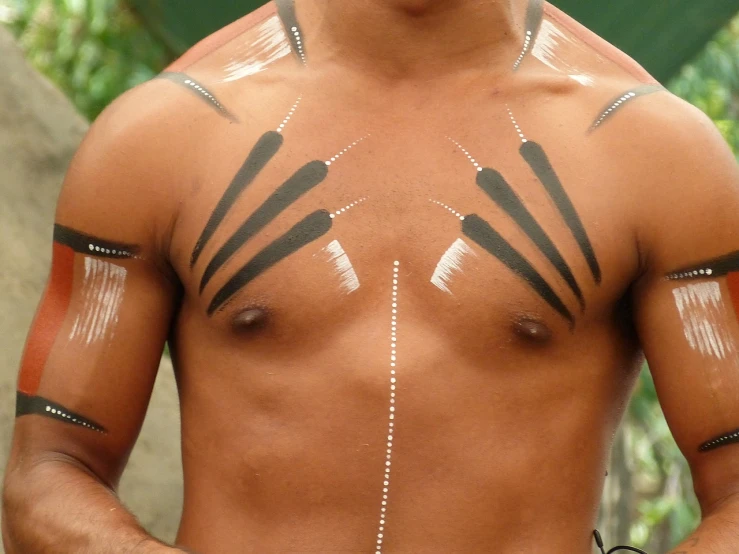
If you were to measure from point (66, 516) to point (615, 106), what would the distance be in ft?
2.89

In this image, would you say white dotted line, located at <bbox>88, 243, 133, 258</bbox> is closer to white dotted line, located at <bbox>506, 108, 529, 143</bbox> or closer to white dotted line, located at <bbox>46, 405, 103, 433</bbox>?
white dotted line, located at <bbox>46, 405, 103, 433</bbox>

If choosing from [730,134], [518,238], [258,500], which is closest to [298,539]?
[258,500]

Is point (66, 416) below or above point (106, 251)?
below

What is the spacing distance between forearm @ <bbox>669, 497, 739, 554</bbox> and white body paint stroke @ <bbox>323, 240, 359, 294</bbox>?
51 centimetres

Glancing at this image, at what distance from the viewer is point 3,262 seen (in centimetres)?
306

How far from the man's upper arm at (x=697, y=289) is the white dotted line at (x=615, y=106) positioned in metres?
0.07

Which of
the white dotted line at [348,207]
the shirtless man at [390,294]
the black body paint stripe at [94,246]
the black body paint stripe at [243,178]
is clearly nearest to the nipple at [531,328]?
the shirtless man at [390,294]

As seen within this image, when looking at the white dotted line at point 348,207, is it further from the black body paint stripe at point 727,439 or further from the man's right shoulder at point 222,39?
the black body paint stripe at point 727,439

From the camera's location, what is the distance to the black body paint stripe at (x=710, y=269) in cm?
172

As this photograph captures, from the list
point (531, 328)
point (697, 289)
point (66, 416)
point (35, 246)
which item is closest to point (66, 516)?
point (66, 416)

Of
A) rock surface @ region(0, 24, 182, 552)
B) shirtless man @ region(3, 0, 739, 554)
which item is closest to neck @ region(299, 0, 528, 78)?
shirtless man @ region(3, 0, 739, 554)

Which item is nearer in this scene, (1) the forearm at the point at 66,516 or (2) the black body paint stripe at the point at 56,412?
(1) the forearm at the point at 66,516

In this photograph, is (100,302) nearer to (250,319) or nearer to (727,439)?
(250,319)

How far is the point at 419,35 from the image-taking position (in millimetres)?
1781
